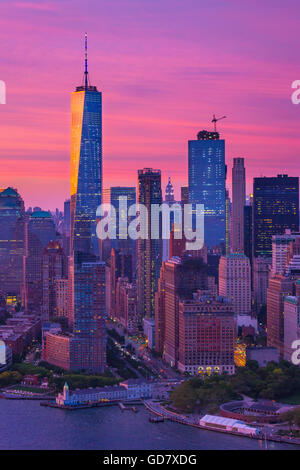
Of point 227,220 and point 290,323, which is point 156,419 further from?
point 227,220

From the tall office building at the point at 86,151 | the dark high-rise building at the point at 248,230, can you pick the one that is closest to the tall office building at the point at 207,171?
the dark high-rise building at the point at 248,230

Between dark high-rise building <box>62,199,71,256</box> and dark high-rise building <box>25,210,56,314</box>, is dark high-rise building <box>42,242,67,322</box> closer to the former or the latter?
dark high-rise building <box>25,210,56,314</box>

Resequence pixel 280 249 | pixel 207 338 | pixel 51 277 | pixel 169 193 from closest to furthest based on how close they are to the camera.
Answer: pixel 207 338, pixel 51 277, pixel 280 249, pixel 169 193

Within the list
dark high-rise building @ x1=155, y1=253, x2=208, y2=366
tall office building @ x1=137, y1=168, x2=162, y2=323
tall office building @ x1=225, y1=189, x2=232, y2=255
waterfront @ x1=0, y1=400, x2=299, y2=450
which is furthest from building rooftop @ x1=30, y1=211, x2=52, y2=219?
waterfront @ x1=0, y1=400, x2=299, y2=450

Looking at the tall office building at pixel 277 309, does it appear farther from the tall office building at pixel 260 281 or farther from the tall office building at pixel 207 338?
the tall office building at pixel 260 281

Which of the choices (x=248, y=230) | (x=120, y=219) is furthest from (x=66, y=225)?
(x=248, y=230)
